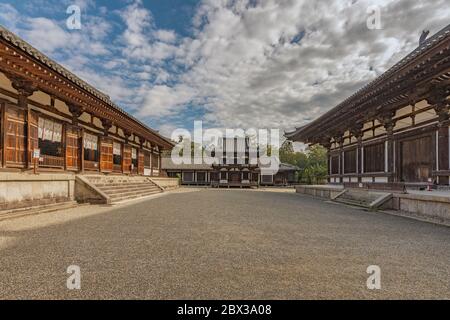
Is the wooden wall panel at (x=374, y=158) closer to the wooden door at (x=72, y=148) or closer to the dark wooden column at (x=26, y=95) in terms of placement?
the wooden door at (x=72, y=148)

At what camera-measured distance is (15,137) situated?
299 inches

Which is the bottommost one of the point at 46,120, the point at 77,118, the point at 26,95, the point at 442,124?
the point at 442,124

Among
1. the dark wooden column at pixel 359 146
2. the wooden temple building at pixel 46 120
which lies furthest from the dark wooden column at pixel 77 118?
the dark wooden column at pixel 359 146

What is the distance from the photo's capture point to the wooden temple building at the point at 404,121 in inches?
277

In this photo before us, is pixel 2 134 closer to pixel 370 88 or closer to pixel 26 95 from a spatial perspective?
pixel 26 95

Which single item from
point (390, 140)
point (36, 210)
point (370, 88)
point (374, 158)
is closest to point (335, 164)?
point (374, 158)

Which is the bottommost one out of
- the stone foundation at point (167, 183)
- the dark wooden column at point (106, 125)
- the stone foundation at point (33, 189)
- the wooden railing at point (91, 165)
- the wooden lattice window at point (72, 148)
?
the stone foundation at point (167, 183)

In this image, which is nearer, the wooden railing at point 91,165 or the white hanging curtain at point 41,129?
the white hanging curtain at point 41,129

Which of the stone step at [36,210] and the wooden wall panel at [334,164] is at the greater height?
the wooden wall panel at [334,164]

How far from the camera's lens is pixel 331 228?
228 inches

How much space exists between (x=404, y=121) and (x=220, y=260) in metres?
11.0

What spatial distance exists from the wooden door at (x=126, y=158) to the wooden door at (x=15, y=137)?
867cm
